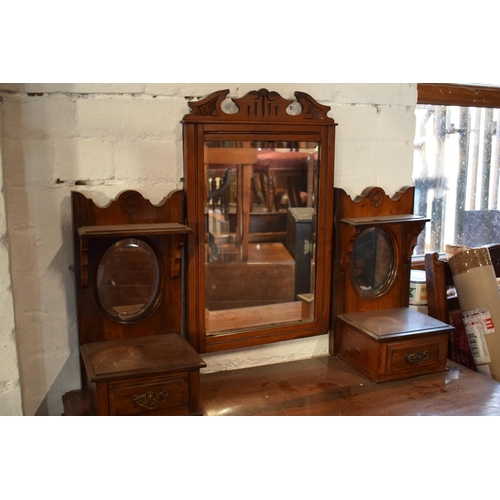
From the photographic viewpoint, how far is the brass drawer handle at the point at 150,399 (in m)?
1.45

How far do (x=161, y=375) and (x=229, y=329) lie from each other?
15.8 inches

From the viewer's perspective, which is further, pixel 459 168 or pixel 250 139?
pixel 459 168

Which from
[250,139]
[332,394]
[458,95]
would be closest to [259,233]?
[250,139]

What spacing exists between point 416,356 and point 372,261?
0.36 m

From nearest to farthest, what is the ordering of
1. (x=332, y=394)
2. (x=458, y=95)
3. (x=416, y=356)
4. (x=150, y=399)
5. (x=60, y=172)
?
(x=150, y=399), (x=60, y=172), (x=332, y=394), (x=416, y=356), (x=458, y=95)

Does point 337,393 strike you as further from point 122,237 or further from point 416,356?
point 122,237

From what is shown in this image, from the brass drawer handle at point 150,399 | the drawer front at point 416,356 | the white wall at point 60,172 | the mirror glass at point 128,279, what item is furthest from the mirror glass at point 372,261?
the brass drawer handle at point 150,399

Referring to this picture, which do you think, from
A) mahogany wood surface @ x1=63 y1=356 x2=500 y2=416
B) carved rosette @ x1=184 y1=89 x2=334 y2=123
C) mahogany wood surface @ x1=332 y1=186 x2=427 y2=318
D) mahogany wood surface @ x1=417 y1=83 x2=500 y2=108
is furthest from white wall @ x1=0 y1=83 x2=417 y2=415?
mahogany wood surface @ x1=417 y1=83 x2=500 y2=108

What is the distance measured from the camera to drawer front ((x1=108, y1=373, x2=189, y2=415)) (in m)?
1.44

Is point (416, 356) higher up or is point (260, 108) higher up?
point (260, 108)

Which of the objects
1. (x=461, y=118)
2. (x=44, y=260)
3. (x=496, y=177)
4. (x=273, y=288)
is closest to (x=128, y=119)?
(x=44, y=260)

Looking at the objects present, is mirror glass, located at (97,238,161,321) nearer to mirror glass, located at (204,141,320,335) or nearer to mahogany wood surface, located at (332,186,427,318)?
mirror glass, located at (204,141,320,335)

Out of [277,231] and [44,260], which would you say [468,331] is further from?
[44,260]

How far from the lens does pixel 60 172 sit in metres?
1.58
